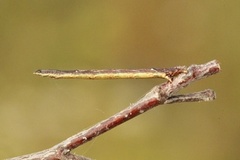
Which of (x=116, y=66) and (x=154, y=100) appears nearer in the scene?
(x=154, y=100)

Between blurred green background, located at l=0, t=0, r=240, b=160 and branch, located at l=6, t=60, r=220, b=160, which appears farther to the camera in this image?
blurred green background, located at l=0, t=0, r=240, b=160

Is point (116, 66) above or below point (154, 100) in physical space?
above

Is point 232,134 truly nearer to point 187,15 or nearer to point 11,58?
point 187,15

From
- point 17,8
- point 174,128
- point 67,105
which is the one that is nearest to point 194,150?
point 174,128

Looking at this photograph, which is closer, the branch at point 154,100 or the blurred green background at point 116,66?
the branch at point 154,100

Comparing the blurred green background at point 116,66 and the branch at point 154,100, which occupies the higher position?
the blurred green background at point 116,66
